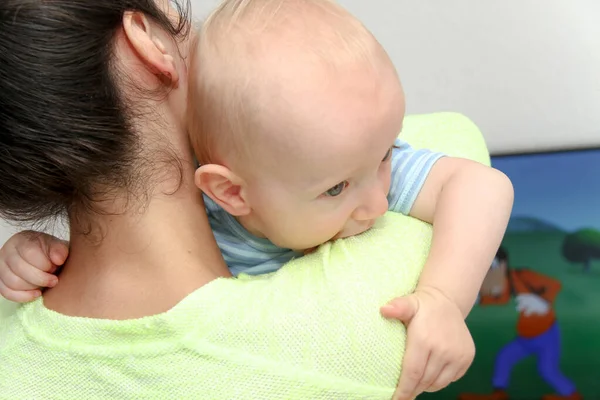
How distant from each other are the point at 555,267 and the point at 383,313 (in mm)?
922

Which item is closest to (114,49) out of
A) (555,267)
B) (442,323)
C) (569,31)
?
(442,323)

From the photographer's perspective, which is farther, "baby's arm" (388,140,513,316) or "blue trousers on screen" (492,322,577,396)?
"blue trousers on screen" (492,322,577,396)

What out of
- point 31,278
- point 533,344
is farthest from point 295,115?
point 533,344

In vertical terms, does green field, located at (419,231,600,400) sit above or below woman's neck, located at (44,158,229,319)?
below

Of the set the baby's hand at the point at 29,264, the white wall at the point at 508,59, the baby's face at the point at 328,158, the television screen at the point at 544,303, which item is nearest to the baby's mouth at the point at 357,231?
the baby's face at the point at 328,158

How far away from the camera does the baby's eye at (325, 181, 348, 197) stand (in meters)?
0.58

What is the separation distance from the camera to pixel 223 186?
24.0 inches

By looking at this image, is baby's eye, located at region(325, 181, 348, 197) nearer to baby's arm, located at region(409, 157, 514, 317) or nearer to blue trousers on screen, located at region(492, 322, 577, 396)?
baby's arm, located at region(409, 157, 514, 317)

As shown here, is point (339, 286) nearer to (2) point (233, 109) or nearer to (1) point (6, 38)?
(2) point (233, 109)

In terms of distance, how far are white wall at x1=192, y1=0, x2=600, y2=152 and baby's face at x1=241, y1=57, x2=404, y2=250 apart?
3.01ft

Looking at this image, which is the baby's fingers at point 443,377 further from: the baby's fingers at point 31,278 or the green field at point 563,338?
the green field at point 563,338

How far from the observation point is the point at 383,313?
1.69ft

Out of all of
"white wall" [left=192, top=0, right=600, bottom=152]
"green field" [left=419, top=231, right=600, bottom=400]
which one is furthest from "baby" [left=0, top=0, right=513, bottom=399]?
"white wall" [left=192, top=0, right=600, bottom=152]

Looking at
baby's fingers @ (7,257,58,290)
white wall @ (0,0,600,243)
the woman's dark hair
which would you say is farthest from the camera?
white wall @ (0,0,600,243)
